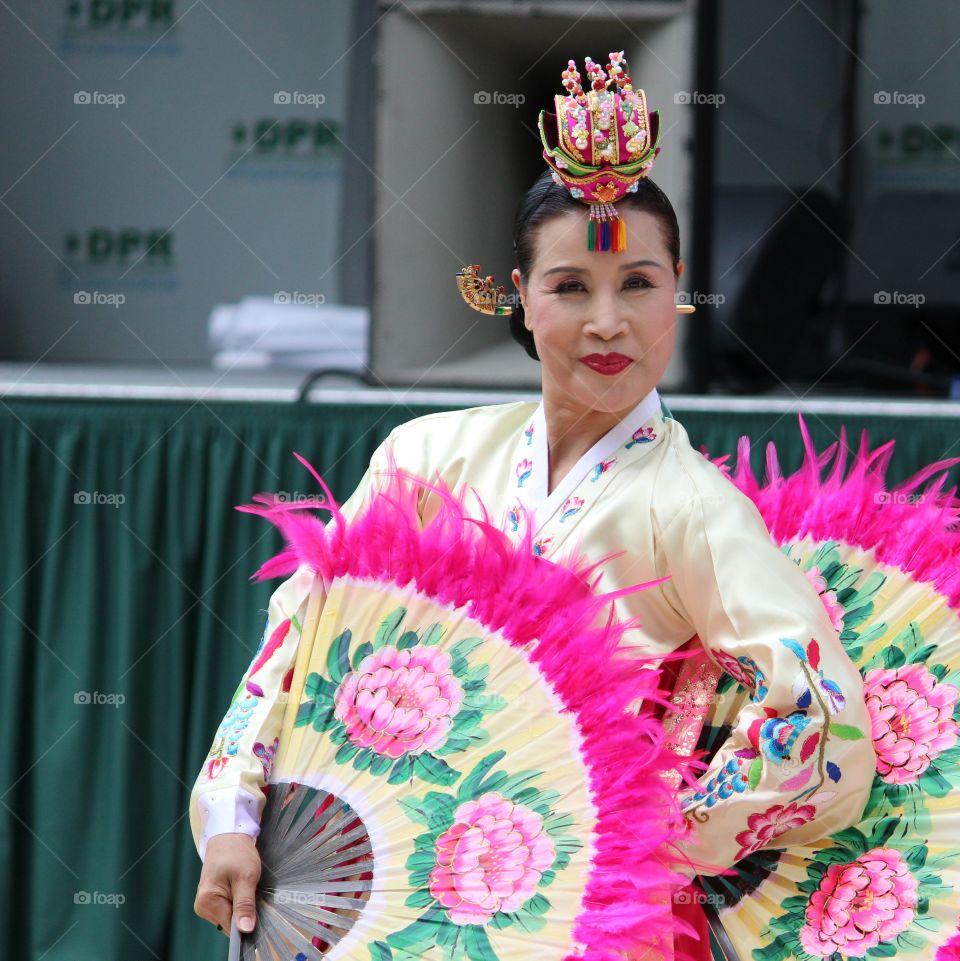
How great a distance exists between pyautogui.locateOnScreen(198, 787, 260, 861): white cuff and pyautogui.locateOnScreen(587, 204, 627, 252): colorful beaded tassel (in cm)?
62

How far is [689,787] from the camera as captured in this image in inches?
48.9

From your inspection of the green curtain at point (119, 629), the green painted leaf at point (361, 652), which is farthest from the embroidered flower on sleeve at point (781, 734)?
the green curtain at point (119, 629)

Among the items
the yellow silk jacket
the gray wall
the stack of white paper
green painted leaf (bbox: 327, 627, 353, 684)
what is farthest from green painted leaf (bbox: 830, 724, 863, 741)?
the gray wall

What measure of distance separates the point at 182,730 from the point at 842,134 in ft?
5.99

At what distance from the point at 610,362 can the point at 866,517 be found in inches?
14.9

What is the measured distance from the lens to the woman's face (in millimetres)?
1290

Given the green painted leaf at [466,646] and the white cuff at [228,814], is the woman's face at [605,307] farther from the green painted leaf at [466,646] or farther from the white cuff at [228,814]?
the white cuff at [228,814]

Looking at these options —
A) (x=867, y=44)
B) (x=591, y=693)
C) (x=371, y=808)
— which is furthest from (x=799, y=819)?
(x=867, y=44)

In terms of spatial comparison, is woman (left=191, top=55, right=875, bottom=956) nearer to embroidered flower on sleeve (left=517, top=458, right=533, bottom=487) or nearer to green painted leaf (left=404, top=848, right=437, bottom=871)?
embroidered flower on sleeve (left=517, top=458, right=533, bottom=487)

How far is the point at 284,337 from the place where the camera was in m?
2.87

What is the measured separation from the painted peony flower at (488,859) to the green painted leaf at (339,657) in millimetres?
179

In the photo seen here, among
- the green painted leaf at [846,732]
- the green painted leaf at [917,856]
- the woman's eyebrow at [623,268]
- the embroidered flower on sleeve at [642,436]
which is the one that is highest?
the woman's eyebrow at [623,268]

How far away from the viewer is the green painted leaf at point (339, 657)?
50.3 inches

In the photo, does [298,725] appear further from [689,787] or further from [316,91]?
[316,91]
